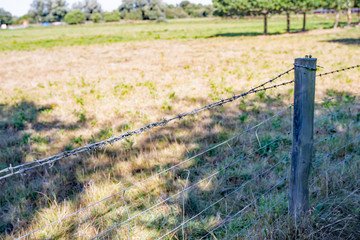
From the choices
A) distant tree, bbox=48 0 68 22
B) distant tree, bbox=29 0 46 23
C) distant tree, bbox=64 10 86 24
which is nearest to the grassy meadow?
distant tree, bbox=64 10 86 24

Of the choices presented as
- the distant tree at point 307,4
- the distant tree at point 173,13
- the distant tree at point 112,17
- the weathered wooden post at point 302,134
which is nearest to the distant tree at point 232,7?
the distant tree at point 307,4

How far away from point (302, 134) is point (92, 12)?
5026 inches

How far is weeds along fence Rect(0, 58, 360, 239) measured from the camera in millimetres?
2434

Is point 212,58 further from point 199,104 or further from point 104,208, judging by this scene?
point 104,208

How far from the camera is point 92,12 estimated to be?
119250 millimetres

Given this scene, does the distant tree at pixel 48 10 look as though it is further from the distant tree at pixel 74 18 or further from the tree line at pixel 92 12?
the distant tree at pixel 74 18

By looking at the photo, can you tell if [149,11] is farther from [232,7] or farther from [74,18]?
[232,7]

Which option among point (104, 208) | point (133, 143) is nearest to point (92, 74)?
point (133, 143)

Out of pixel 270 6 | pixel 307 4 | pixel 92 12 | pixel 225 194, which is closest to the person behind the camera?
pixel 225 194

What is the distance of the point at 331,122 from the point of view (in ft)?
17.8

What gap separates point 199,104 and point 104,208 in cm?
418

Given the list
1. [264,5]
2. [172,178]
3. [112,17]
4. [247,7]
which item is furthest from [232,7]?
[112,17]

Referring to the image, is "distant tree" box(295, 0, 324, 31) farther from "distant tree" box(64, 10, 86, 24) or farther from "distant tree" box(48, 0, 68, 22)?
"distant tree" box(48, 0, 68, 22)

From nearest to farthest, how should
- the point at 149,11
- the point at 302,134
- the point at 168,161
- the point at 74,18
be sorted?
the point at 302,134, the point at 168,161, the point at 149,11, the point at 74,18
